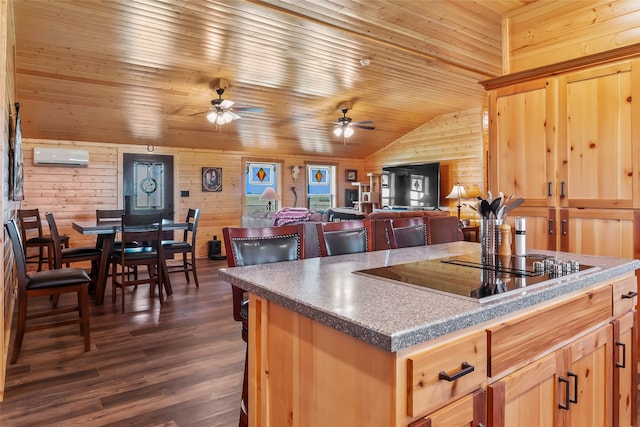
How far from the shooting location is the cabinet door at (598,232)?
2.50 m

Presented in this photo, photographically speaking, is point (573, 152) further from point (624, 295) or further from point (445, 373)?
point (445, 373)

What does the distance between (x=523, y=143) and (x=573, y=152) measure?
340mm

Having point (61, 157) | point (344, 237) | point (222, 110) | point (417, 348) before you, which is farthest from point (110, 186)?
point (417, 348)

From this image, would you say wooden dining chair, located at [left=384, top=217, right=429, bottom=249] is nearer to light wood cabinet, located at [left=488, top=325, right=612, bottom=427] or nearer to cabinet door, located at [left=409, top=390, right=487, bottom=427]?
light wood cabinet, located at [left=488, top=325, right=612, bottom=427]

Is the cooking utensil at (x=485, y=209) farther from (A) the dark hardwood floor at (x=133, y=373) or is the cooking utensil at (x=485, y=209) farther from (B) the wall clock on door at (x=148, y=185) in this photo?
(B) the wall clock on door at (x=148, y=185)

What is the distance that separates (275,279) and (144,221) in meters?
3.11

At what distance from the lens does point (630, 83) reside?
2.45 m

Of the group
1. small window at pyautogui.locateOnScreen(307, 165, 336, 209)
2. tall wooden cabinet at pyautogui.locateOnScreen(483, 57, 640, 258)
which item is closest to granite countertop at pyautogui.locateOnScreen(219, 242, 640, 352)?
tall wooden cabinet at pyautogui.locateOnScreen(483, 57, 640, 258)

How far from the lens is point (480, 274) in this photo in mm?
1561

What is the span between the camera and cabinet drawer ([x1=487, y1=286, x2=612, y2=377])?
1.16 m

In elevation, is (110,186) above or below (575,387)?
above

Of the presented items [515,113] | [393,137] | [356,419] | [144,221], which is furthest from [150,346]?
[393,137]

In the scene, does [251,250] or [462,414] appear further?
[251,250]

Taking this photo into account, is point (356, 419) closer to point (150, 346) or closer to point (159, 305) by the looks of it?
point (150, 346)
